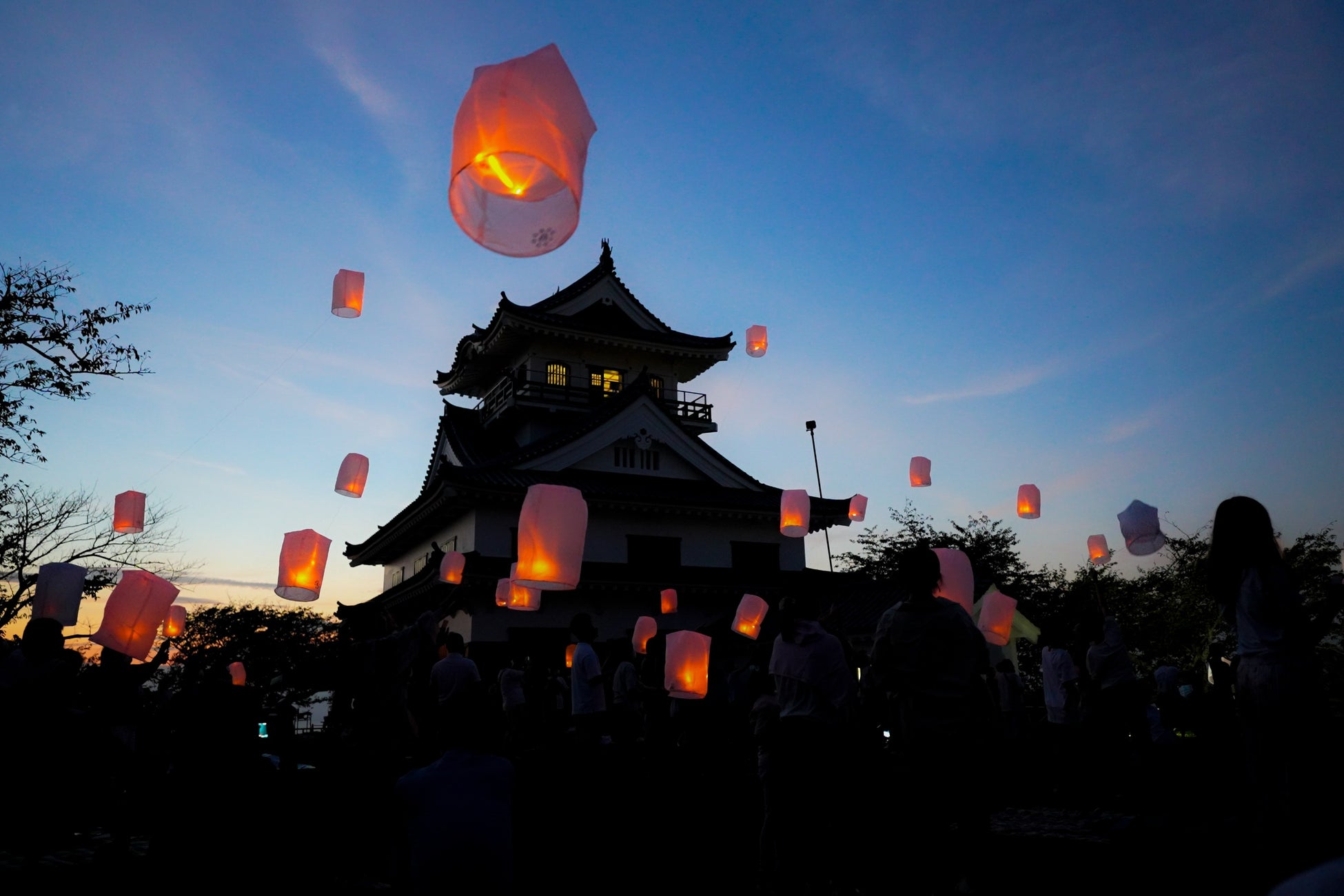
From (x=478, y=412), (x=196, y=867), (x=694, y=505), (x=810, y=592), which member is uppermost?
(x=478, y=412)

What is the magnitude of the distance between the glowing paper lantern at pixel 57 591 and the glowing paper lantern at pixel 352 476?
3.92 m

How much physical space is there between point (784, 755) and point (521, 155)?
11.8ft

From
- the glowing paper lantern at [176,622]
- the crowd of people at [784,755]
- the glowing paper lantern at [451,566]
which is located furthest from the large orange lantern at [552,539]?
the glowing paper lantern at [176,622]

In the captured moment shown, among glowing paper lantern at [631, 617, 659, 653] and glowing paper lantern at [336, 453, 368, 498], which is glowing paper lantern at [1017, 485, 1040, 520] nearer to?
glowing paper lantern at [631, 617, 659, 653]

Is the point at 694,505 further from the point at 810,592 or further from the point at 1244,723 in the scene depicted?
the point at 1244,723

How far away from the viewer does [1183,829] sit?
558cm

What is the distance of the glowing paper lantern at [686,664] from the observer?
29.2ft

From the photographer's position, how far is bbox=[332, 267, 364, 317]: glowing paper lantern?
8.53 meters

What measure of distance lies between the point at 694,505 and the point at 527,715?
862 centimetres

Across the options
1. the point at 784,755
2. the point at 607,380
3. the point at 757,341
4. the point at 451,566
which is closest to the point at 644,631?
the point at 451,566

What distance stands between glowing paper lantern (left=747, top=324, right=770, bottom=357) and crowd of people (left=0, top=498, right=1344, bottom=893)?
6363 millimetres

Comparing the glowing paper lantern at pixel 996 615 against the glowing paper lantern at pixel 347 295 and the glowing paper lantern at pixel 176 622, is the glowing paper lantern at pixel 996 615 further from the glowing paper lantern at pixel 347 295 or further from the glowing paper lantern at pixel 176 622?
the glowing paper lantern at pixel 176 622

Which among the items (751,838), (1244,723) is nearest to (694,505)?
(751,838)

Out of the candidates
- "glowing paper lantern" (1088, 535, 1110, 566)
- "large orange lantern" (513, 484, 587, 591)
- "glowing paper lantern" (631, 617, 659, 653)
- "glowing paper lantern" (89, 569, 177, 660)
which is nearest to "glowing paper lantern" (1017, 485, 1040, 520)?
A: "glowing paper lantern" (1088, 535, 1110, 566)
